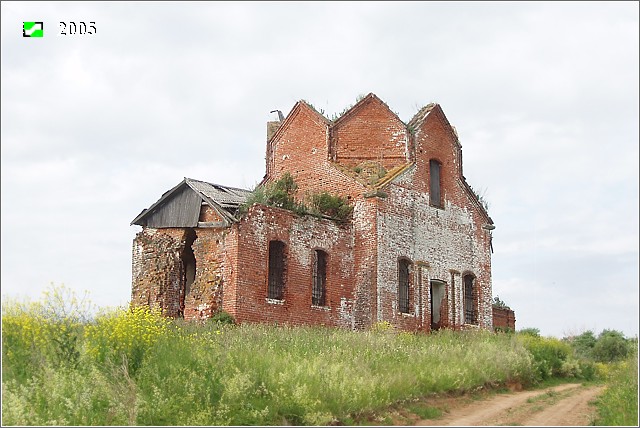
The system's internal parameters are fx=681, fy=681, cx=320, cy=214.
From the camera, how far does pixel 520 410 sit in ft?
44.5

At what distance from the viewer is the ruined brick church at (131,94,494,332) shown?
793 inches

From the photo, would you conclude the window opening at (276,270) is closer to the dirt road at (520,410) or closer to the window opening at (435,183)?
the window opening at (435,183)

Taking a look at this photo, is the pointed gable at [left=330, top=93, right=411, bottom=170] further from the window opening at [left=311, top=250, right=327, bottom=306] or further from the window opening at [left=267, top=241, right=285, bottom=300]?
the window opening at [left=267, top=241, right=285, bottom=300]

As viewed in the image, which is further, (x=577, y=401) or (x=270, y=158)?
(x=270, y=158)

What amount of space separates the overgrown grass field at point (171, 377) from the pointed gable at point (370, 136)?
11.2 m

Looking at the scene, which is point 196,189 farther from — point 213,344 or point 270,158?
point 213,344

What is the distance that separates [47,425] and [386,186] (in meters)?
14.9

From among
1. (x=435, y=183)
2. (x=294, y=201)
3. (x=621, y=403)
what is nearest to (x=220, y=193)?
(x=294, y=201)

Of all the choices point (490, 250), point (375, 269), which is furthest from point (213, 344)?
point (490, 250)

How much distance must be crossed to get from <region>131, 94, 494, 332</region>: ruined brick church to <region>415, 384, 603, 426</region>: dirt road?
7331 millimetres

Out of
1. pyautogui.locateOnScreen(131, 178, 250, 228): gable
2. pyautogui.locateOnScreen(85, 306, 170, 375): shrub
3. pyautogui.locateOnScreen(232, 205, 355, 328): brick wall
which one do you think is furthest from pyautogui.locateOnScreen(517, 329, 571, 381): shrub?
pyautogui.locateOnScreen(85, 306, 170, 375): shrub

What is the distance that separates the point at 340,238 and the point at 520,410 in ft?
32.7

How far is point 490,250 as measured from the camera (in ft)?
88.9

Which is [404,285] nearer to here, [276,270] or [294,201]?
[294,201]
